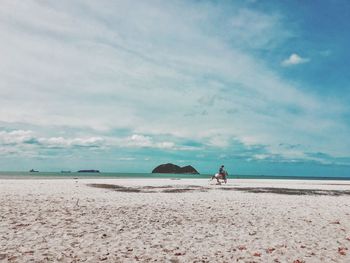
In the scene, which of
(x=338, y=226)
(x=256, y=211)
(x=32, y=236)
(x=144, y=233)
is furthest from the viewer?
(x=256, y=211)

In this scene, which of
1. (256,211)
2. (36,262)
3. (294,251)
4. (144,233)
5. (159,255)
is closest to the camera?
(36,262)

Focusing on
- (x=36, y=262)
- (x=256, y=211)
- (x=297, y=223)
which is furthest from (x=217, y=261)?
(x=256, y=211)

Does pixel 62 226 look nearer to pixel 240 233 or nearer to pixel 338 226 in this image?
pixel 240 233

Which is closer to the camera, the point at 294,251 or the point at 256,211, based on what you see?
the point at 294,251

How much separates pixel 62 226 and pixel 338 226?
40.1 feet

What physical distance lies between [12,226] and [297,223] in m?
12.6

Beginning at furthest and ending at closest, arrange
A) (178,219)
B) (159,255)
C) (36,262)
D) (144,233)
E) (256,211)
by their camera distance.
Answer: (256,211), (178,219), (144,233), (159,255), (36,262)

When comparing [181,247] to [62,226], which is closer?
[181,247]

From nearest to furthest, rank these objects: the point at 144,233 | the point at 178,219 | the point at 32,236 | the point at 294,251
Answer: the point at 294,251 < the point at 32,236 < the point at 144,233 < the point at 178,219

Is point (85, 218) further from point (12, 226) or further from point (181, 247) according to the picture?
point (181, 247)

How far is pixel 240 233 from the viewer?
1310 cm

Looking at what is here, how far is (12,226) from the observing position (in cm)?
1305

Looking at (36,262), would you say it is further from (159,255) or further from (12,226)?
(12,226)

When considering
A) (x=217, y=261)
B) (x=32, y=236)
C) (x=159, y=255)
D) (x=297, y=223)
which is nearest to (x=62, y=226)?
(x=32, y=236)
